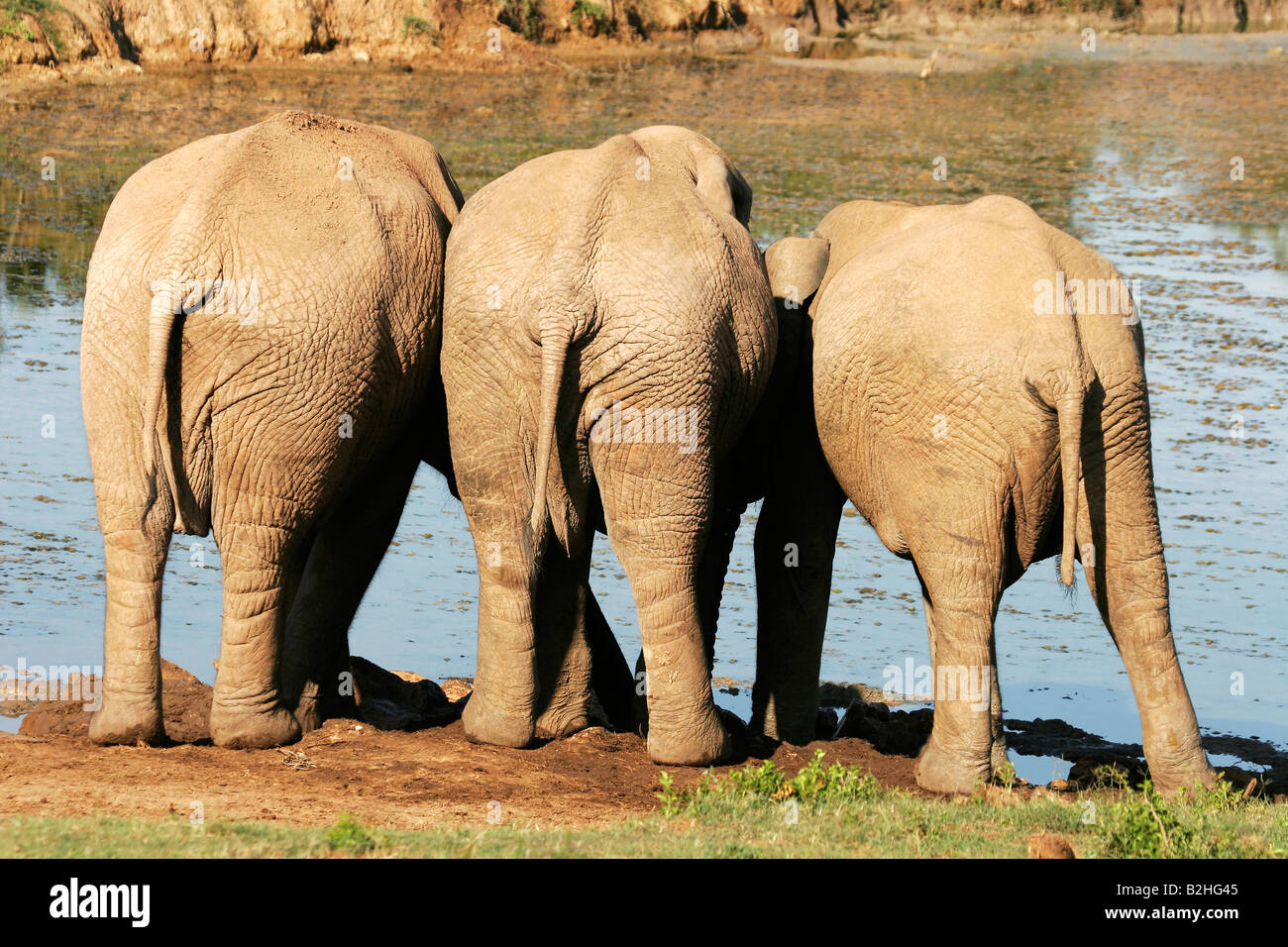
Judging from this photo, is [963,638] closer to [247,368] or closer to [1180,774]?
[1180,774]

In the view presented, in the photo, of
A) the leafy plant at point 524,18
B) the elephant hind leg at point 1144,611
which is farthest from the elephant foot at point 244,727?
the leafy plant at point 524,18

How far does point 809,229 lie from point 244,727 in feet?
43.5

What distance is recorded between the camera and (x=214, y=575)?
459 inches

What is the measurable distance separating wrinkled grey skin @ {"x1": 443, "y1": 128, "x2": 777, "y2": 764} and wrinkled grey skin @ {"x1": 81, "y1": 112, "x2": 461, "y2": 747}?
0.32 m

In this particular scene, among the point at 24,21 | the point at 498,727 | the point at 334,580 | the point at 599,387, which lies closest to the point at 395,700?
the point at 334,580

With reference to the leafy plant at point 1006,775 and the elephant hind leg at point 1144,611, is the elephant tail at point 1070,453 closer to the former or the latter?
the elephant hind leg at point 1144,611

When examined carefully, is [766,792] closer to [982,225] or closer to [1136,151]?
[982,225]

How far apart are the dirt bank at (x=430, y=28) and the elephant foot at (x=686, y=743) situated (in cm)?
2155

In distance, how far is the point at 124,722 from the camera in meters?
7.67

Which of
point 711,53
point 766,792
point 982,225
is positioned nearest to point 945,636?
point 766,792

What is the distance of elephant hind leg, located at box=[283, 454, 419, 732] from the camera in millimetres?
8500

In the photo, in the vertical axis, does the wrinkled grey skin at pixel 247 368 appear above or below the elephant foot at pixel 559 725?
above

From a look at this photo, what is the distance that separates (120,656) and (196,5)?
23.0m

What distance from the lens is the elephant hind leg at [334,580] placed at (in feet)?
27.9
